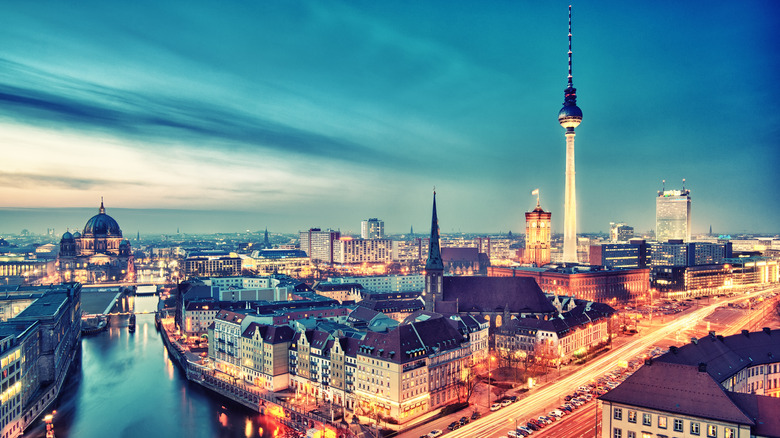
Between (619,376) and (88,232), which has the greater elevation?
(88,232)

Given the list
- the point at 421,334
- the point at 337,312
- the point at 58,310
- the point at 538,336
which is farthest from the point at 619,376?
the point at 58,310

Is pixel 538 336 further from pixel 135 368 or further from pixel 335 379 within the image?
pixel 135 368

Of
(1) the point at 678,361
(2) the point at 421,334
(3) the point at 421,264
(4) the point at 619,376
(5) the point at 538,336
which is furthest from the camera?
(3) the point at 421,264

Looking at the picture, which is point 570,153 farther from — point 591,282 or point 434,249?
point 434,249

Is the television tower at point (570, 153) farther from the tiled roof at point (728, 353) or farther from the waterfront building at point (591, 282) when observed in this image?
the tiled roof at point (728, 353)

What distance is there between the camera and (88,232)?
17300 centimetres

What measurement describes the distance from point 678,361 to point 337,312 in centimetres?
4641

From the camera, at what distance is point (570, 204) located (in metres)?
145

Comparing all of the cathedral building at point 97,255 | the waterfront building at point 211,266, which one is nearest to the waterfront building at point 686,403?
the waterfront building at point 211,266

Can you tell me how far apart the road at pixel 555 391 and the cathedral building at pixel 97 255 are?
6114 inches

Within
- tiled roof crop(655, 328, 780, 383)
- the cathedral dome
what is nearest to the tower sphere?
tiled roof crop(655, 328, 780, 383)

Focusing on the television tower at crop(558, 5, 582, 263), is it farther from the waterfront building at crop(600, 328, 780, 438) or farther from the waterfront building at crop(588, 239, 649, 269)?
the waterfront building at crop(600, 328, 780, 438)

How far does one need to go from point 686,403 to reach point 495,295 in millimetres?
42153

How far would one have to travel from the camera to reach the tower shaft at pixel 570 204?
465 feet
